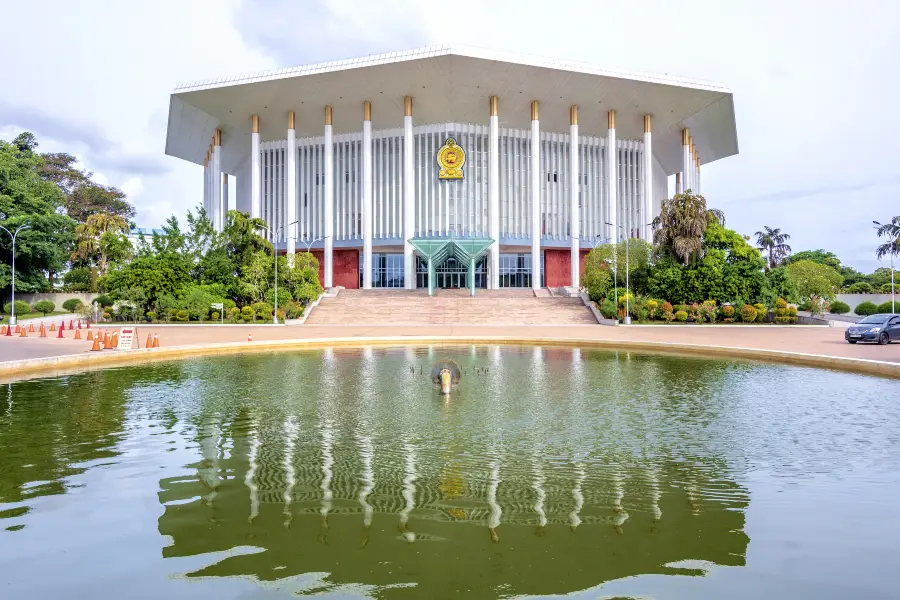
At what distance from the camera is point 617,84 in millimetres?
49188

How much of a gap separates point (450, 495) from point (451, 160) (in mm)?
53476

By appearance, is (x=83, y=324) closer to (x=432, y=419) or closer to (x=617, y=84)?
(x=432, y=419)

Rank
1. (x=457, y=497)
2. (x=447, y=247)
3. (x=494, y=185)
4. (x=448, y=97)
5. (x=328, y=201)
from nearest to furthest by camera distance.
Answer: (x=457, y=497), (x=447, y=247), (x=448, y=97), (x=494, y=185), (x=328, y=201)

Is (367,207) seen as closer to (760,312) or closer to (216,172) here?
(216,172)

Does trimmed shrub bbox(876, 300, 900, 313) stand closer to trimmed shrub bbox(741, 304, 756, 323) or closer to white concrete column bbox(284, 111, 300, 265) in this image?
trimmed shrub bbox(741, 304, 756, 323)

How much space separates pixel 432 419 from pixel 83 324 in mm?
37664

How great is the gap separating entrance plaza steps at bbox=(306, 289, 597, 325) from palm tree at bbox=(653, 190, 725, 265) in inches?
299

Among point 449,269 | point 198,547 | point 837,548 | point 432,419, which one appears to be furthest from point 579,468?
point 449,269

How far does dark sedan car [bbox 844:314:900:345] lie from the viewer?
22.9 m

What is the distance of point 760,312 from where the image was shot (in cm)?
3831

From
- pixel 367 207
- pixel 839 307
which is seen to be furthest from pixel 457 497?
pixel 839 307

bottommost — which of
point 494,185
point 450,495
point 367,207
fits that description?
point 450,495

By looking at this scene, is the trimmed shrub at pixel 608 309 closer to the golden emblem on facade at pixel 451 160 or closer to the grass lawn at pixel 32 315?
the golden emblem on facade at pixel 451 160

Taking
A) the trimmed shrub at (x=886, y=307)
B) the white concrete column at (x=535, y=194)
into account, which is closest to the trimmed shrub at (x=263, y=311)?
the white concrete column at (x=535, y=194)
